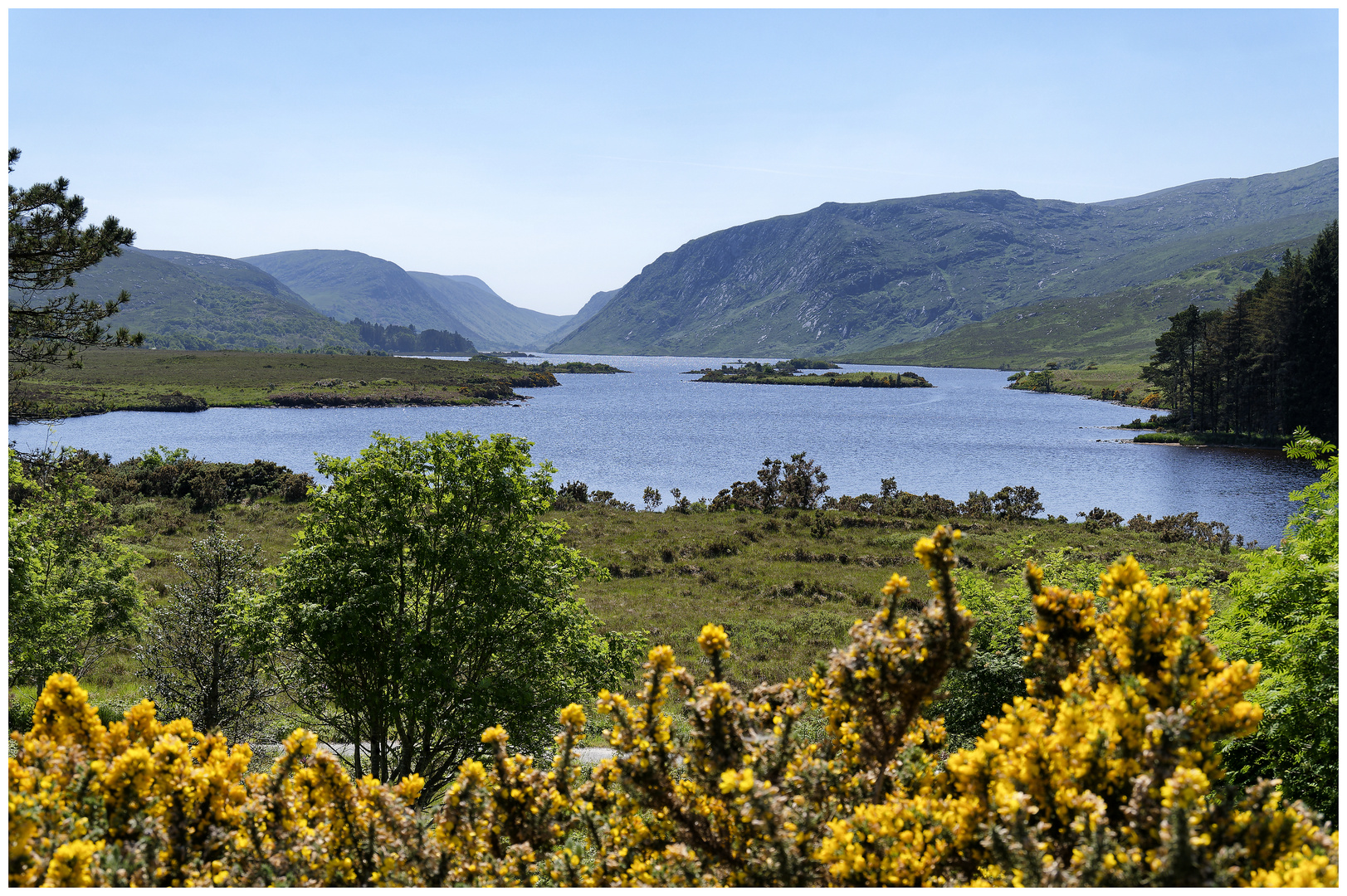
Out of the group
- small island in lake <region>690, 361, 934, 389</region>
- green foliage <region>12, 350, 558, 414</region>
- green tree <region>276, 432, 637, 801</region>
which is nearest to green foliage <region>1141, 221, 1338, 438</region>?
green tree <region>276, 432, 637, 801</region>

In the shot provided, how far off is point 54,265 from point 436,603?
11.7 metres

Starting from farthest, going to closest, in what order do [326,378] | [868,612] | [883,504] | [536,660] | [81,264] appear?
[326,378] < [883,504] < [868,612] < [81,264] < [536,660]

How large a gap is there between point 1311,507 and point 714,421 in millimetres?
86202

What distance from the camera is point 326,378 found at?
480 ft

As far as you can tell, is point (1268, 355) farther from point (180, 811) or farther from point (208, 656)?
point (180, 811)

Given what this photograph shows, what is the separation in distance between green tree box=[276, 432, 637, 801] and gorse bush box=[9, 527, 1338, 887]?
6.07 meters

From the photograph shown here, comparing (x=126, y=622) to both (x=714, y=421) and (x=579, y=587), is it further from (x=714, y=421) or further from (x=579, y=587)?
(x=714, y=421)

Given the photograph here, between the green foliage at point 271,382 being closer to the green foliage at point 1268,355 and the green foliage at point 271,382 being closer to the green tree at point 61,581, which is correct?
the green tree at point 61,581

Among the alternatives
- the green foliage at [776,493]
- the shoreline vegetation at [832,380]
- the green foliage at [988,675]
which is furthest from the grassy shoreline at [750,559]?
the shoreline vegetation at [832,380]

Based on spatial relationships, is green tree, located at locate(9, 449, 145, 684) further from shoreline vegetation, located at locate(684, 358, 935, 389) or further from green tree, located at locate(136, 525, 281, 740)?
shoreline vegetation, located at locate(684, 358, 935, 389)

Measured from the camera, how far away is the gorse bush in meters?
3.55

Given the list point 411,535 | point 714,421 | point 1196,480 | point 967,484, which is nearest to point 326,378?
point 714,421

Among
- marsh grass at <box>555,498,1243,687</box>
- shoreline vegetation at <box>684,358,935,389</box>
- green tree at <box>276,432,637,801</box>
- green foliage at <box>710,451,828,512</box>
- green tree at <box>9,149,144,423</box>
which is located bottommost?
marsh grass at <box>555,498,1243,687</box>

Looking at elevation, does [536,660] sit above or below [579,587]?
above
